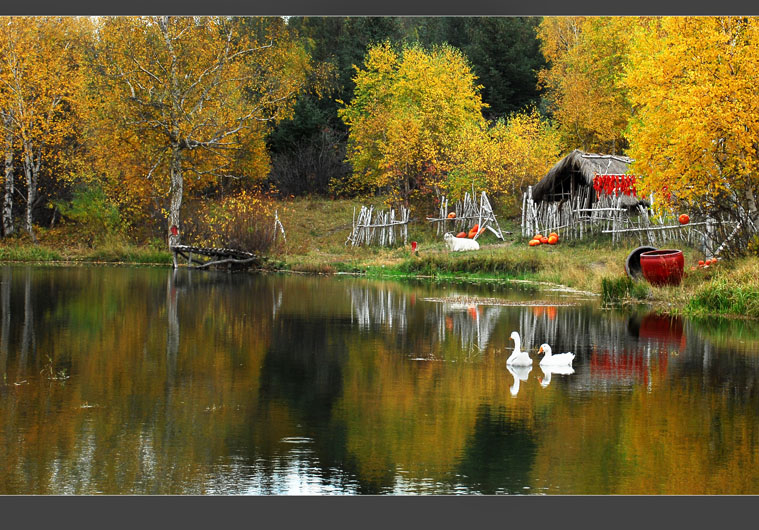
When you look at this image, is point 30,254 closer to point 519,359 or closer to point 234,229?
point 234,229

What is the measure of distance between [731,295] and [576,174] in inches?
897

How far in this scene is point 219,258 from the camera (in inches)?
1543

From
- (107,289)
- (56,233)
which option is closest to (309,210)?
(56,233)

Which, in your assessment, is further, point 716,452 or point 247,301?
point 247,301

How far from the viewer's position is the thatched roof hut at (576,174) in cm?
4112

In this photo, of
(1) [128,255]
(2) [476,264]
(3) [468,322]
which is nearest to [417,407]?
(3) [468,322]

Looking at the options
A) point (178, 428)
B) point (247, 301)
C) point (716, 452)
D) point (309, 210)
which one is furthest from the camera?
point (309, 210)

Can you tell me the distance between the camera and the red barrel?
24.6 m

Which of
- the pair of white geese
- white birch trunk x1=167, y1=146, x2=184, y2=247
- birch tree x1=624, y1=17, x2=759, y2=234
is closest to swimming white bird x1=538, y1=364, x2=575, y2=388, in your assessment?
the pair of white geese

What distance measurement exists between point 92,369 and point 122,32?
3183cm

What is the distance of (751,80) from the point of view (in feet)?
84.2

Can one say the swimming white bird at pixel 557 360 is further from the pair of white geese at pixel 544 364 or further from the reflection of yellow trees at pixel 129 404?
the reflection of yellow trees at pixel 129 404

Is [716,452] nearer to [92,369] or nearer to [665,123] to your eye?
[92,369]

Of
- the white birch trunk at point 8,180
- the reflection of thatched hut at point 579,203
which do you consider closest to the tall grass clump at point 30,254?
the white birch trunk at point 8,180
